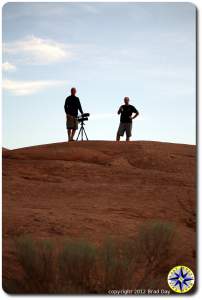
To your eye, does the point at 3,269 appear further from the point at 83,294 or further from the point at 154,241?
the point at 154,241

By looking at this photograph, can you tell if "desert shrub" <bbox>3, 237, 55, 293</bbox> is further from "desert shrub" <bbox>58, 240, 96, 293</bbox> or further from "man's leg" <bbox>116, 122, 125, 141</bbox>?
"man's leg" <bbox>116, 122, 125, 141</bbox>

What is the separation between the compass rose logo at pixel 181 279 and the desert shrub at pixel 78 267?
1215 millimetres

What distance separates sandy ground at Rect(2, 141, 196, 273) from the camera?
9.81 meters

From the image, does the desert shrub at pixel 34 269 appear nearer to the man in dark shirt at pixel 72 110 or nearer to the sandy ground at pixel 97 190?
the sandy ground at pixel 97 190

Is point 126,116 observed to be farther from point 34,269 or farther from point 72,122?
point 34,269

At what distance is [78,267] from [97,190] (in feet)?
14.5

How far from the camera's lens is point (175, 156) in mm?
15242

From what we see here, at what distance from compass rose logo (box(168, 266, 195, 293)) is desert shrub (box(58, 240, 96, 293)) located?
1215 millimetres

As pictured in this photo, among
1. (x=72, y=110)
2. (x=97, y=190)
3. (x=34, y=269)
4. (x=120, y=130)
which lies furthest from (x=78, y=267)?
(x=120, y=130)

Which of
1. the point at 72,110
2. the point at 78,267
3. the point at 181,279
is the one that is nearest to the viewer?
the point at 78,267

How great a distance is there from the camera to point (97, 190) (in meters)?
12.1

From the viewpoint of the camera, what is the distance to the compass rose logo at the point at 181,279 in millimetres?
7934

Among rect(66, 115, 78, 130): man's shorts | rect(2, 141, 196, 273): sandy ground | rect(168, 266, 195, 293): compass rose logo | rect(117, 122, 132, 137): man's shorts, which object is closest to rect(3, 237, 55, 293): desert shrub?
rect(2, 141, 196, 273): sandy ground

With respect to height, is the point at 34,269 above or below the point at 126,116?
below
